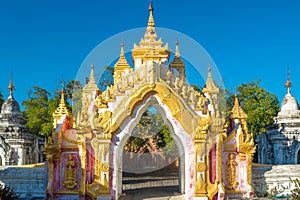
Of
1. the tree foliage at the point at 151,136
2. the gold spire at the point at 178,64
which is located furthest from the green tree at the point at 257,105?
the gold spire at the point at 178,64

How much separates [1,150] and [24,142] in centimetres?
165

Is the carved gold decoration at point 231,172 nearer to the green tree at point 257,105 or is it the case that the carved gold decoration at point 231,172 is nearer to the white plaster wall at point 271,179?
the white plaster wall at point 271,179

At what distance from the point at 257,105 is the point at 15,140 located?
55.3 ft

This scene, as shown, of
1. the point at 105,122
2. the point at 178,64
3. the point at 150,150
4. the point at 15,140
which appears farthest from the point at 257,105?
the point at 105,122

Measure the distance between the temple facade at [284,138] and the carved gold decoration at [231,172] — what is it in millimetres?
10264

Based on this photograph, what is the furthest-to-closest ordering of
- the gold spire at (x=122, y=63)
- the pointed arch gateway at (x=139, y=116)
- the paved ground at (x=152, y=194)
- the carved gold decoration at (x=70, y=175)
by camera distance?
1. the gold spire at (x=122, y=63)
2. the paved ground at (x=152, y=194)
3. the carved gold decoration at (x=70, y=175)
4. the pointed arch gateway at (x=139, y=116)

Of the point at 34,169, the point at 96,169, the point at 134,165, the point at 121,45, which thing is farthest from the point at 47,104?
the point at 96,169

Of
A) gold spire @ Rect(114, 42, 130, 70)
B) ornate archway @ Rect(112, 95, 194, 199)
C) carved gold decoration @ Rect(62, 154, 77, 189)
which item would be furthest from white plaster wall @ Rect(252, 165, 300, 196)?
gold spire @ Rect(114, 42, 130, 70)

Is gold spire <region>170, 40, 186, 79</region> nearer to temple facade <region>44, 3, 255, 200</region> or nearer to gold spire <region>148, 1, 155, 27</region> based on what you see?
gold spire <region>148, 1, 155, 27</region>

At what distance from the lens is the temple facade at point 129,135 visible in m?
13.2

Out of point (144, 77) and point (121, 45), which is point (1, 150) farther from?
point (144, 77)

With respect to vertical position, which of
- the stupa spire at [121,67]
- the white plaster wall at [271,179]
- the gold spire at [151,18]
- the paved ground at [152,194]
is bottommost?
Result: the paved ground at [152,194]

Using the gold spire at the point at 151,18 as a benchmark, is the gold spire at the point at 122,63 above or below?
below

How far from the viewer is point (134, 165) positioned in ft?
91.3
